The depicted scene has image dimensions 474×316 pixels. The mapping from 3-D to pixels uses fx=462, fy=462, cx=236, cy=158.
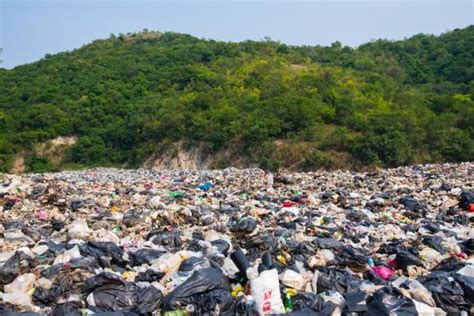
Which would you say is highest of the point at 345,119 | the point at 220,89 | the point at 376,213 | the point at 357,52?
the point at 357,52

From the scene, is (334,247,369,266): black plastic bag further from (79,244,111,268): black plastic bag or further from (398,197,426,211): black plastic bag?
(398,197,426,211): black plastic bag

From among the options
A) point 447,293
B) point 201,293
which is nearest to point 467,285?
point 447,293

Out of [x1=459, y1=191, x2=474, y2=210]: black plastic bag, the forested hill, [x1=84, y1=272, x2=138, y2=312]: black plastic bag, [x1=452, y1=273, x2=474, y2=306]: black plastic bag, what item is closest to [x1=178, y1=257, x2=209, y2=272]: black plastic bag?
[x1=84, y1=272, x2=138, y2=312]: black plastic bag

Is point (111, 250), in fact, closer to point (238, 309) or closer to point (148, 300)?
point (148, 300)

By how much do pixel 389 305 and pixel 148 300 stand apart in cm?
173

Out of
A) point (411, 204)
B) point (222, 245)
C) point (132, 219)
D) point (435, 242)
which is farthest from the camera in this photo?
point (411, 204)

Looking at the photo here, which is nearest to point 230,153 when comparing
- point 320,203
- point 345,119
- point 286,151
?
point 286,151

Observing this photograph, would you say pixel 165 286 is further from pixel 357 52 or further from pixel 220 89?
pixel 357 52

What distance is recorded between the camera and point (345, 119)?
22.6m

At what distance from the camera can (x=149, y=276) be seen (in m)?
3.89

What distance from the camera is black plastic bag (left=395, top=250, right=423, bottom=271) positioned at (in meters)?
4.42

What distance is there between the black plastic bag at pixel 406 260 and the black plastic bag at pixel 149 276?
2277mm

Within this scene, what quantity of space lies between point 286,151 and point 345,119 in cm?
364

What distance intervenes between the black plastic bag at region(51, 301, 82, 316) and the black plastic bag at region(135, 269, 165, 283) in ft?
2.04
